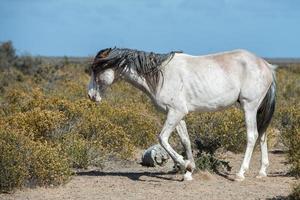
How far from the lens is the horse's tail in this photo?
443 inches

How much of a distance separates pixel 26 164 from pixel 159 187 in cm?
191

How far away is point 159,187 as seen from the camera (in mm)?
10523

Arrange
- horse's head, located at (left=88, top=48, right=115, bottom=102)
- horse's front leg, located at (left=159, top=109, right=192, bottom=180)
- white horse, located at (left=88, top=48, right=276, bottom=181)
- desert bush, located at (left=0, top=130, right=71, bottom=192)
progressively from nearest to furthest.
Result: 1. desert bush, located at (left=0, top=130, right=71, bottom=192)
2. horse's front leg, located at (left=159, top=109, right=192, bottom=180)
3. white horse, located at (left=88, top=48, right=276, bottom=181)
4. horse's head, located at (left=88, top=48, right=115, bottom=102)

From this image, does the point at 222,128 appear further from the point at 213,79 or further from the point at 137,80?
the point at 137,80

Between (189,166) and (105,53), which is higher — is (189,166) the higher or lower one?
the lower one

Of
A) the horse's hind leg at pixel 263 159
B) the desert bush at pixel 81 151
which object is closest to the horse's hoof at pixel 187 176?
the horse's hind leg at pixel 263 159

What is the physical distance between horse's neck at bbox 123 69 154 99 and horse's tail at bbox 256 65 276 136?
173 cm

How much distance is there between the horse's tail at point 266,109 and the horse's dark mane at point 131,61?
5.21 ft

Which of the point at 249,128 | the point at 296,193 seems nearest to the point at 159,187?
the point at 249,128

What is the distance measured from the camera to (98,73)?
11.2 metres

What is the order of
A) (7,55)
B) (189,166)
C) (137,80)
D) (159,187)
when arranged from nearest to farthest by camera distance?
(159,187) < (189,166) < (137,80) < (7,55)

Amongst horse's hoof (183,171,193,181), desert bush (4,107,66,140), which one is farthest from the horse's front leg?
desert bush (4,107,66,140)

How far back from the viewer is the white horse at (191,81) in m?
10.9

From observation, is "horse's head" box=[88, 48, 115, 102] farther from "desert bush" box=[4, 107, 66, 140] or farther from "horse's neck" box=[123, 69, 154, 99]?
"desert bush" box=[4, 107, 66, 140]
